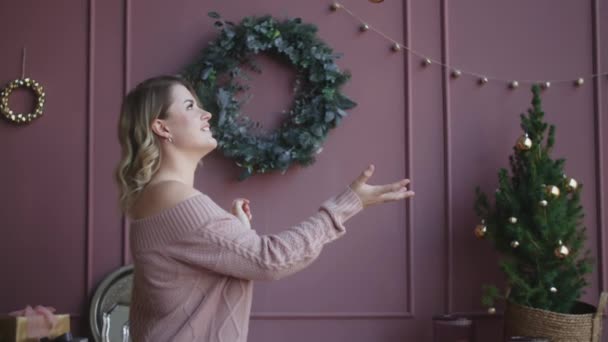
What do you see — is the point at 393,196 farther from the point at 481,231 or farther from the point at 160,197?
the point at 481,231

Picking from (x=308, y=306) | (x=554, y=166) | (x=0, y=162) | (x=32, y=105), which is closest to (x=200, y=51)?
(x=32, y=105)

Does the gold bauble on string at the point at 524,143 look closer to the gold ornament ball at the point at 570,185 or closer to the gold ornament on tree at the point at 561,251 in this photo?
the gold ornament ball at the point at 570,185

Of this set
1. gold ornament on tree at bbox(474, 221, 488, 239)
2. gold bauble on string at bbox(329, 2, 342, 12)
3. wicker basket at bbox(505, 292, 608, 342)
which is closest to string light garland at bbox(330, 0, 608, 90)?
gold bauble on string at bbox(329, 2, 342, 12)

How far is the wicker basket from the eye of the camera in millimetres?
3385

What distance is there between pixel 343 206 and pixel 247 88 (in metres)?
2.22

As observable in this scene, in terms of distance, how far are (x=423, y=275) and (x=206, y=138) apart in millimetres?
2265

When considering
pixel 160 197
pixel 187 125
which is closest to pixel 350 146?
pixel 187 125

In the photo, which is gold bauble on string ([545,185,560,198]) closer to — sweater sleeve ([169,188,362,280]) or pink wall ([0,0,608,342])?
→ pink wall ([0,0,608,342])

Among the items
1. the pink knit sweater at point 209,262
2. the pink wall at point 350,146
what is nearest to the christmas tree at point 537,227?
the pink wall at point 350,146

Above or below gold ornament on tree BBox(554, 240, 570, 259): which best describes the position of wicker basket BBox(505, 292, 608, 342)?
below

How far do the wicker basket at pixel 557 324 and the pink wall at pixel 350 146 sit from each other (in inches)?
17.2

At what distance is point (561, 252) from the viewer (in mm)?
3420

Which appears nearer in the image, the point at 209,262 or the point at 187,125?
the point at 209,262

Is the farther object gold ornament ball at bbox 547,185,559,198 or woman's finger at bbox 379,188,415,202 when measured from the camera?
gold ornament ball at bbox 547,185,559,198
